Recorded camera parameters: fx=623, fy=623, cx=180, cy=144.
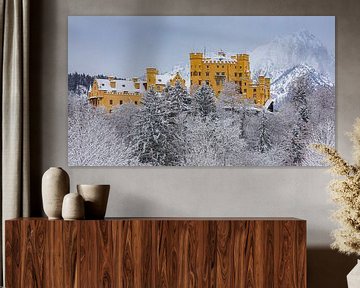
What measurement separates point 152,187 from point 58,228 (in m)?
0.76

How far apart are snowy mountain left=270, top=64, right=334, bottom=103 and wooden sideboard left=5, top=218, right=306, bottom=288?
0.94 meters

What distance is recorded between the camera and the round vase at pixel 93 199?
362 cm

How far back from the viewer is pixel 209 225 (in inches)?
139

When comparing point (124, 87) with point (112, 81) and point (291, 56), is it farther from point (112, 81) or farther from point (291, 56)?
point (291, 56)

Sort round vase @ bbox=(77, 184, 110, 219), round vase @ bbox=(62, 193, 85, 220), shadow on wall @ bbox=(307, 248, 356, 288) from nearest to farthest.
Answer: round vase @ bbox=(62, 193, 85, 220), round vase @ bbox=(77, 184, 110, 219), shadow on wall @ bbox=(307, 248, 356, 288)

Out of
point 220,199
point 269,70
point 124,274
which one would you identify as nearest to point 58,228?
point 124,274

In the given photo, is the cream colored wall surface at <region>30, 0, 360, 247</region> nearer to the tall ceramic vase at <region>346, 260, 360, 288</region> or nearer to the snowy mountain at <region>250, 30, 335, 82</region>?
the snowy mountain at <region>250, 30, 335, 82</region>

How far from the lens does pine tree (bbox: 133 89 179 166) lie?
406 cm

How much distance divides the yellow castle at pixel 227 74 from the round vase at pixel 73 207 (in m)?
1.11

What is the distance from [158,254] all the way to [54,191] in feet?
2.30

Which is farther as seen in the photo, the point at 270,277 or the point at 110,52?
the point at 110,52

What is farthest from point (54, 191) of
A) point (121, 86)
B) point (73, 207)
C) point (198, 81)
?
point (198, 81)

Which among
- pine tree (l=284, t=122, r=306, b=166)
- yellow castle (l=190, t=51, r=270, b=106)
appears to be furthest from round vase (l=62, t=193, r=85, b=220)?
pine tree (l=284, t=122, r=306, b=166)

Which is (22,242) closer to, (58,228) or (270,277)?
(58,228)
